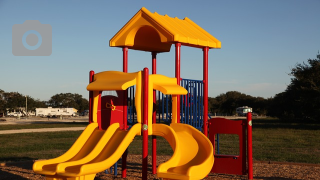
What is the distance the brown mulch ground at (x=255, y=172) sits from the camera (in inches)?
411

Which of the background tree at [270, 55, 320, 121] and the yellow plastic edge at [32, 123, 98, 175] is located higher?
the background tree at [270, 55, 320, 121]

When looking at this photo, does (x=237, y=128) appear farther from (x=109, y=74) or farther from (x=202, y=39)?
(x=109, y=74)

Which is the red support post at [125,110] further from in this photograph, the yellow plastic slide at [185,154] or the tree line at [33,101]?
the tree line at [33,101]

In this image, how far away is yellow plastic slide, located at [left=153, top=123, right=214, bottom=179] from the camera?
24.7 ft

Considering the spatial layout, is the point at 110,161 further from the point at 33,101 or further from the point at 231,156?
the point at 33,101

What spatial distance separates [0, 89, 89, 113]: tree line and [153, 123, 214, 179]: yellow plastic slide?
277 ft

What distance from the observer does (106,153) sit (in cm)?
838

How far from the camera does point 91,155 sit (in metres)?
8.41

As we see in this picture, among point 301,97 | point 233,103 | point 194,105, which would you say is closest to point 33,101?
point 233,103

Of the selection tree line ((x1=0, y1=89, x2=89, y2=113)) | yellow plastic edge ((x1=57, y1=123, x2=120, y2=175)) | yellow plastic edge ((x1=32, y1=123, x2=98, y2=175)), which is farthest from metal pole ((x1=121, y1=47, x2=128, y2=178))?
tree line ((x1=0, y1=89, x2=89, y2=113))

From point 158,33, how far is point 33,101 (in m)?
101

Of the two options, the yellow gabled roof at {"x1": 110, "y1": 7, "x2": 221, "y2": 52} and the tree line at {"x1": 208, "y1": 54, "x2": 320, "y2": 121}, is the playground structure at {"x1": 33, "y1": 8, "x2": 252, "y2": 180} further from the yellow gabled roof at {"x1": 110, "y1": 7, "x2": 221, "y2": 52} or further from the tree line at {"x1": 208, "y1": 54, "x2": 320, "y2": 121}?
the tree line at {"x1": 208, "y1": 54, "x2": 320, "y2": 121}

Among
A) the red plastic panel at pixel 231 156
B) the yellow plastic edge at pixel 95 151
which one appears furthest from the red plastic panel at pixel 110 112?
the red plastic panel at pixel 231 156

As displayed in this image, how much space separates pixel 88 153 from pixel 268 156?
338 inches
